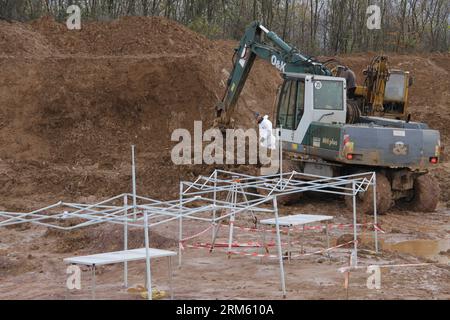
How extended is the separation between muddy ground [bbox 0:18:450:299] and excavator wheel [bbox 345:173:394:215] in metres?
0.30

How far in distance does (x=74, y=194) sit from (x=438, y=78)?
804 inches

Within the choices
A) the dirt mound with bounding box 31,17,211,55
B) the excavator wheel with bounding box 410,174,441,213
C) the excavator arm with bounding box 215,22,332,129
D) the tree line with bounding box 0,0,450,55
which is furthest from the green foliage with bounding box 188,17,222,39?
the excavator wheel with bounding box 410,174,441,213

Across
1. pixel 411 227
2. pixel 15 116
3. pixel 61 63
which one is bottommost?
pixel 411 227

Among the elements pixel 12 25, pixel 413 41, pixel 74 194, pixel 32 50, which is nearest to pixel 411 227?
pixel 74 194

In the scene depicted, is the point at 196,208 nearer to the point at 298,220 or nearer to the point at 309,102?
the point at 298,220

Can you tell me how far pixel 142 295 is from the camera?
894 cm

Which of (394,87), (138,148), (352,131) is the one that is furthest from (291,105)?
(138,148)

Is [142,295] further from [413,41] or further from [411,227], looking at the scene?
[413,41]

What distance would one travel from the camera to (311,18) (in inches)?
1676

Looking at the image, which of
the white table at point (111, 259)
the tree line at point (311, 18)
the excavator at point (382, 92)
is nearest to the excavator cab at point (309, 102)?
the excavator at point (382, 92)

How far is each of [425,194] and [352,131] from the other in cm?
256

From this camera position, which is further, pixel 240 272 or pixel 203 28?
pixel 203 28

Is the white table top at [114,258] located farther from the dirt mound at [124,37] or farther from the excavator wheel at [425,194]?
the dirt mound at [124,37]
